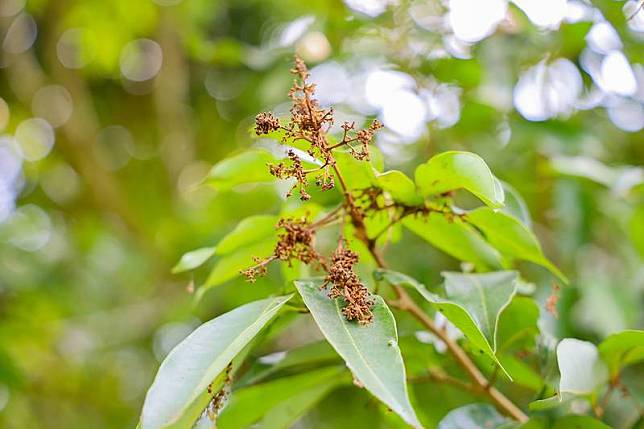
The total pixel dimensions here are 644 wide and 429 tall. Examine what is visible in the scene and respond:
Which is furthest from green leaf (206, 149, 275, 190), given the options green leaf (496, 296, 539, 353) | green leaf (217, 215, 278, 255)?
green leaf (496, 296, 539, 353)

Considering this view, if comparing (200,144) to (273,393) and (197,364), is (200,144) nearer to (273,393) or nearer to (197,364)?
(273,393)

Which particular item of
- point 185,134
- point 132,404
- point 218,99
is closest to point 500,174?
point 185,134

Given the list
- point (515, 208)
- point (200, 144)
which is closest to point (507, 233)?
point (515, 208)

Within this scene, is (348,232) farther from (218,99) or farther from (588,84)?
(218,99)

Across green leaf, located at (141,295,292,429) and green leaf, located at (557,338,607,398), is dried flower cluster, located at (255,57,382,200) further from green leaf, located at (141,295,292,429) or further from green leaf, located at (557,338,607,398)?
green leaf, located at (557,338,607,398)

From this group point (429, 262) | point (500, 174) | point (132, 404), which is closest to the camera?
point (500, 174)

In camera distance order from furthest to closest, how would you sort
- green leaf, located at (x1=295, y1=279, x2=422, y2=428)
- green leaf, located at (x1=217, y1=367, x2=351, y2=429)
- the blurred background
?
the blurred background, green leaf, located at (x1=217, y1=367, x2=351, y2=429), green leaf, located at (x1=295, y1=279, x2=422, y2=428)

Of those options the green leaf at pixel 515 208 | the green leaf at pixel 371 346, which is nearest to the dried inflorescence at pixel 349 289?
the green leaf at pixel 371 346
